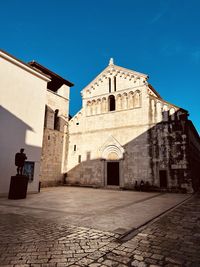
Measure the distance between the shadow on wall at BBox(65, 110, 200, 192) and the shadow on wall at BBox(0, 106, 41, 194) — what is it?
27.7 ft

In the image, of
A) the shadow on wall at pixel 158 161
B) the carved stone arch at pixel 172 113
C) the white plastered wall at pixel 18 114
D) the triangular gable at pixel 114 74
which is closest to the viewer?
the white plastered wall at pixel 18 114

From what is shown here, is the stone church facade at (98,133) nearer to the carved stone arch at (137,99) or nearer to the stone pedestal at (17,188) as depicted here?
the carved stone arch at (137,99)

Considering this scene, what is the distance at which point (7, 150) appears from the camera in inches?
461

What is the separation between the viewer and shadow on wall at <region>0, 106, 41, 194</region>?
11445mm

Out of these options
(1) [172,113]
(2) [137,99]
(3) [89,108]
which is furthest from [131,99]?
(3) [89,108]

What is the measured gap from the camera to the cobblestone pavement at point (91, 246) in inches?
122

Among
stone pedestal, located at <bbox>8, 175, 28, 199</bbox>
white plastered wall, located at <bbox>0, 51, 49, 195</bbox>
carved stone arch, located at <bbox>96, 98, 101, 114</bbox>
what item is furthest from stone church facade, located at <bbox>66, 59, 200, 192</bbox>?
stone pedestal, located at <bbox>8, 175, 28, 199</bbox>

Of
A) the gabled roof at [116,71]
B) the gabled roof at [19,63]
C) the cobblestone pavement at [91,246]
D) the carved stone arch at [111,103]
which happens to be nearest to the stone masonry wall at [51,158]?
the gabled roof at [19,63]

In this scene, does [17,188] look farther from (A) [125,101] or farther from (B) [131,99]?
(B) [131,99]

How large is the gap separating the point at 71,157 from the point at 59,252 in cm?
1778

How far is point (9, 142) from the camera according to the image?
11867 millimetres

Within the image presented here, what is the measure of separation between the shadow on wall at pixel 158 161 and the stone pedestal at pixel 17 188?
9.38m

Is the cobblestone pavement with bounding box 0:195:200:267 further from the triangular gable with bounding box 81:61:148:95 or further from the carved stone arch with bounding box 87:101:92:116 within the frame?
the carved stone arch with bounding box 87:101:92:116

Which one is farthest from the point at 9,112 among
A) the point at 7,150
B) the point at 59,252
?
the point at 59,252
